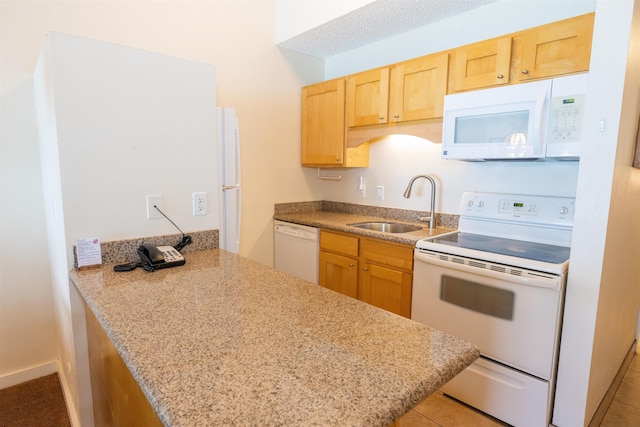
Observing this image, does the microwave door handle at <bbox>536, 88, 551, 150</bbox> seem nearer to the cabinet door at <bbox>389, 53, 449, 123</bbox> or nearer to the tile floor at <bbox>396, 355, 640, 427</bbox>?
the cabinet door at <bbox>389, 53, 449, 123</bbox>

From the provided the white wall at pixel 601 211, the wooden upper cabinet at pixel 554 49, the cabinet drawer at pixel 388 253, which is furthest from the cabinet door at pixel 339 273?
the wooden upper cabinet at pixel 554 49

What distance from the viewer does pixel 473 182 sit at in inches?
100

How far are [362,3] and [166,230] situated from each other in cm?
197

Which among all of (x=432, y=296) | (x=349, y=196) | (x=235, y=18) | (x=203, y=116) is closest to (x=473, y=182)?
(x=432, y=296)

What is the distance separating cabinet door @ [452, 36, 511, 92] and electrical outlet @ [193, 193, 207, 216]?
169 centimetres

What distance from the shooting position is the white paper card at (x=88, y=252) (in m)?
1.48

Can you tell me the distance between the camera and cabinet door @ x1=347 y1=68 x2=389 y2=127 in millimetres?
2678

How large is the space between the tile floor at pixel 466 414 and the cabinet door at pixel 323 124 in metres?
1.92

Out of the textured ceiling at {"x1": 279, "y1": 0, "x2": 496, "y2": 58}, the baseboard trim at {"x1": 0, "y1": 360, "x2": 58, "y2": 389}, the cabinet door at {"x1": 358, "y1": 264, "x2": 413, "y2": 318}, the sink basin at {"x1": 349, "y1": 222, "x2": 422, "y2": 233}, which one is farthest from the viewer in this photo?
the sink basin at {"x1": 349, "y1": 222, "x2": 422, "y2": 233}

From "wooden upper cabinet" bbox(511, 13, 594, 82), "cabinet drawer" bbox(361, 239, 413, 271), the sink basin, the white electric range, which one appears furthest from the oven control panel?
"wooden upper cabinet" bbox(511, 13, 594, 82)

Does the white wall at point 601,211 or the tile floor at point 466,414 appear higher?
the white wall at point 601,211

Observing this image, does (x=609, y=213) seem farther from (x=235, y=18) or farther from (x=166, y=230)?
(x=235, y=18)

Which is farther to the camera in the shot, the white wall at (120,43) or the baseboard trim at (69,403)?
the white wall at (120,43)

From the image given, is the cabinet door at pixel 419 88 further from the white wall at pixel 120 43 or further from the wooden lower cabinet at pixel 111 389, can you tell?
the wooden lower cabinet at pixel 111 389
